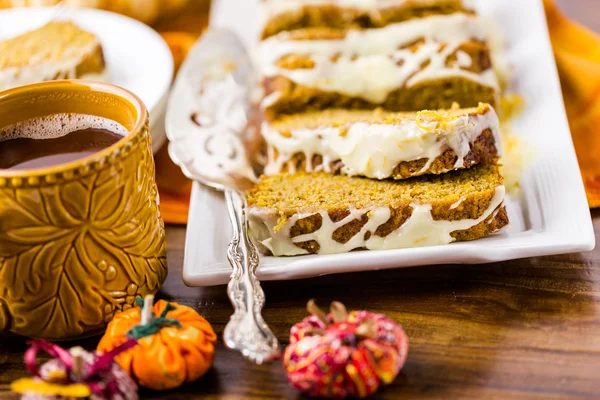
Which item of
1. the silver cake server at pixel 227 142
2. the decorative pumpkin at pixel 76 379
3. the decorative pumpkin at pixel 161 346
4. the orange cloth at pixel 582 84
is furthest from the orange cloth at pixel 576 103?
the decorative pumpkin at pixel 76 379

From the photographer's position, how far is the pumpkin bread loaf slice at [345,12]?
283 cm

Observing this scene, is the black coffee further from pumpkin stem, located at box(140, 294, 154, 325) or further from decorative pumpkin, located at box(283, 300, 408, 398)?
decorative pumpkin, located at box(283, 300, 408, 398)

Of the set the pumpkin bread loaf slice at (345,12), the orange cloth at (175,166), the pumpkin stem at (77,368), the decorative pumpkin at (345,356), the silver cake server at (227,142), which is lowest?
the orange cloth at (175,166)

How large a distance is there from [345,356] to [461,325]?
0.41 m

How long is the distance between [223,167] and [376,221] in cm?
62

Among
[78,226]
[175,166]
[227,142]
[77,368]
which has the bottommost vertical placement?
[175,166]

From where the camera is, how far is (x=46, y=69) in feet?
8.46

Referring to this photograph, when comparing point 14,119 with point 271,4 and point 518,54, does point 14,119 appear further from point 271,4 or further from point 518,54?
point 518,54

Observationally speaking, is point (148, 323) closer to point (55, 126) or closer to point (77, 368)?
point (77, 368)

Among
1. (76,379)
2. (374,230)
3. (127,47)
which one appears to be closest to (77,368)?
(76,379)

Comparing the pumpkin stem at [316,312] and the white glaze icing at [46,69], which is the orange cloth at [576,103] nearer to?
the white glaze icing at [46,69]

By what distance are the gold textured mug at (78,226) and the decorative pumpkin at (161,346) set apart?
0.44 feet

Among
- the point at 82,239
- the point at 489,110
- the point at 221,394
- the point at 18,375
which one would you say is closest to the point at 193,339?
the point at 221,394


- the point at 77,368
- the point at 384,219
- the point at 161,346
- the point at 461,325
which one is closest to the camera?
the point at 77,368
